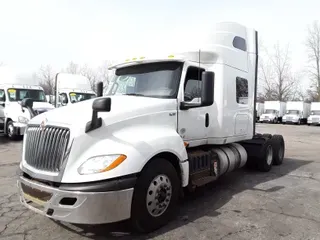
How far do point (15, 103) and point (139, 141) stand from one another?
1218 cm

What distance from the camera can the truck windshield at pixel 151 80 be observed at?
16.1 ft

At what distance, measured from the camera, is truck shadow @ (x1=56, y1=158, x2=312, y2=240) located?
4059mm

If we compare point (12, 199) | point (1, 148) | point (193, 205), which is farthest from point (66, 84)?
point (193, 205)

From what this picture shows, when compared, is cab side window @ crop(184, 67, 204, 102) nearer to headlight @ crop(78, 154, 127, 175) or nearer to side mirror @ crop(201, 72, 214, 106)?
side mirror @ crop(201, 72, 214, 106)

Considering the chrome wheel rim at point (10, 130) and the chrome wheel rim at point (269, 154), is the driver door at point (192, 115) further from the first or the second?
the chrome wheel rim at point (10, 130)

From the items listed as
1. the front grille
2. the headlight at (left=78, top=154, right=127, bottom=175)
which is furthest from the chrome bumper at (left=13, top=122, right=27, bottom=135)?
the headlight at (left=78, top=154, right=127, bottom=175)

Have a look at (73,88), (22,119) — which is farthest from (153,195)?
(73,88)

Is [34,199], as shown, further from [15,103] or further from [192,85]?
[15,103]

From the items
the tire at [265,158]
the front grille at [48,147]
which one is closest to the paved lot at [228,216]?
the tire at [265,158]

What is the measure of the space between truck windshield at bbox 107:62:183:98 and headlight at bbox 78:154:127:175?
1.56 m

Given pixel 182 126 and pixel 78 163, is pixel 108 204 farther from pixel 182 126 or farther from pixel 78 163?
pixel 182 126

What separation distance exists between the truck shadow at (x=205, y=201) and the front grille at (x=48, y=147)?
3.30 ft

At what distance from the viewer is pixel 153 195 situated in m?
4.02

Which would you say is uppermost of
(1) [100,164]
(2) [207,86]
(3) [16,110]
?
(2) [207,86]
